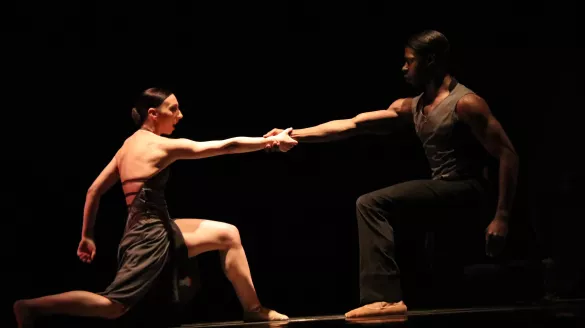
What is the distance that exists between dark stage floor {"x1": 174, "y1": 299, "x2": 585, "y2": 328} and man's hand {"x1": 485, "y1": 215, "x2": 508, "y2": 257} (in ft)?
0.89

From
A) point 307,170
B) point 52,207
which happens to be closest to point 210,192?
point 307,170

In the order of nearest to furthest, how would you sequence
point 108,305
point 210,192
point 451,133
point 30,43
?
point 108,305
point 451,133
point 30,43
point 210,192

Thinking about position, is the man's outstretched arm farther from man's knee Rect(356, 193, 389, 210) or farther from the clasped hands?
man's knee Rect(356, 193, 389, 210)

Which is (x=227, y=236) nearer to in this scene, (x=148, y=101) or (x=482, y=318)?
(x=148, y=101)

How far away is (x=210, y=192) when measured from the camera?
15.9ft

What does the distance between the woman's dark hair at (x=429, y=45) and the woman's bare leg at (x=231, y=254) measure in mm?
1228

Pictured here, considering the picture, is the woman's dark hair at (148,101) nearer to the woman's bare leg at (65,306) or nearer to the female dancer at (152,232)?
the female dancer at (152,232)

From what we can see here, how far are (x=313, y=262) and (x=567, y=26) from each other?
2.10m

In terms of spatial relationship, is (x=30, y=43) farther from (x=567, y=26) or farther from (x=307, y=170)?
(x=567, y=26)

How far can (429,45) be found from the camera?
3.89 meters

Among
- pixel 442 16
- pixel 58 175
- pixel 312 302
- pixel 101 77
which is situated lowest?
pixel 312 302

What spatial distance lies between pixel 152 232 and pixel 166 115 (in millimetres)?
579

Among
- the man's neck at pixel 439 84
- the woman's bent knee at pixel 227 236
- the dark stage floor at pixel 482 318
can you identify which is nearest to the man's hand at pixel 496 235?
the dark stage floor at pixel 482 318

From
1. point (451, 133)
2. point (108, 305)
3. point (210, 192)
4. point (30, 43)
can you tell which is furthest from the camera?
point (210, 192)
